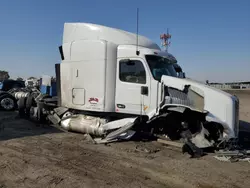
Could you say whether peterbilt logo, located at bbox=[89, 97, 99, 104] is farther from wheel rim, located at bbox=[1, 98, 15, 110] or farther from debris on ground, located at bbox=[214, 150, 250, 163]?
wheel rim, located at bbox=[1, 98, 15, 110]

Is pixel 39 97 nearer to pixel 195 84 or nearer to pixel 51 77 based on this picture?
pixel 51 77

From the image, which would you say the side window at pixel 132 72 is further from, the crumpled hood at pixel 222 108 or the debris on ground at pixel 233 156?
the debris on ground at pixel 233 156

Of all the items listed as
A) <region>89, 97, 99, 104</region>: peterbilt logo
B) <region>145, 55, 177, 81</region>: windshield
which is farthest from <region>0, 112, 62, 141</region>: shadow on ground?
<region>145, 55, 177, 81</region>: windshield

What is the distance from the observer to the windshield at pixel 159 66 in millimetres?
7830

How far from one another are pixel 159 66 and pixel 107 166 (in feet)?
12.2

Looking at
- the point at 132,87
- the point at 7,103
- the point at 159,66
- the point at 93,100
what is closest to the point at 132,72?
the point at 132,87

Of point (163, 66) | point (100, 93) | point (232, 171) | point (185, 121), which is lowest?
point (232, 171)

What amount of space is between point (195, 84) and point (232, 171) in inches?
95.9

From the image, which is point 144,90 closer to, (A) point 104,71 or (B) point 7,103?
(A) point 104,71

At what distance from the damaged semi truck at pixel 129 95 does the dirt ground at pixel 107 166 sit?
634 mm

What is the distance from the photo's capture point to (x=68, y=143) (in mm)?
7762

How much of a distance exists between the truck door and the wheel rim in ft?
32.8

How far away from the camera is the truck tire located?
51.2 ft

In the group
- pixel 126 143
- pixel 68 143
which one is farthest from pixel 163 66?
pixel 68 143
